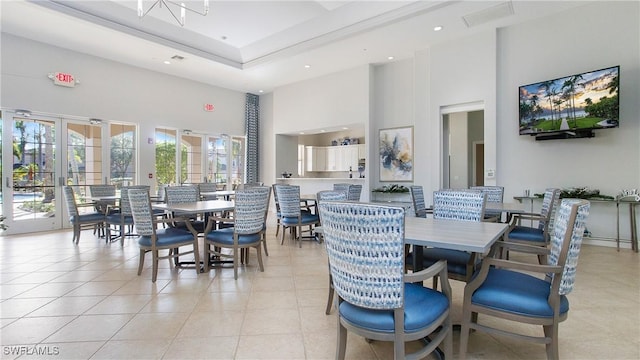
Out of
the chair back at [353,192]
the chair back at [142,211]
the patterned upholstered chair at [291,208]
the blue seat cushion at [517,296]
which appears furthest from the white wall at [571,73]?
the chair back at [142,211]

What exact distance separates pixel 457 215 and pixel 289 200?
8.99 ft

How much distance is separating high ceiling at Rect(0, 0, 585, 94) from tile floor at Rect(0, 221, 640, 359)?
4059mm

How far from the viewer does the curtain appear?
985 cm

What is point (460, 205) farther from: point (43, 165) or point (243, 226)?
point (43, 165)

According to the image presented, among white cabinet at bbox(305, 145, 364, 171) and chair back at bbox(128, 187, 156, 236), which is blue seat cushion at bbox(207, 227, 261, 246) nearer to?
Answer: chair back at bbox(128, 187, 156, 236)

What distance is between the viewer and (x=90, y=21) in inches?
204

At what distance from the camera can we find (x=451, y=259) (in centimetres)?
233

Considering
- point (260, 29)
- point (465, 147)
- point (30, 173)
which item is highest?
point (260, 29)

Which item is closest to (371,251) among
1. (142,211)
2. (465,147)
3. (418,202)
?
(142,211)

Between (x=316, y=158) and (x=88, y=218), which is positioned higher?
(x=316, y=158)

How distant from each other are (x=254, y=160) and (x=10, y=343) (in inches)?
315

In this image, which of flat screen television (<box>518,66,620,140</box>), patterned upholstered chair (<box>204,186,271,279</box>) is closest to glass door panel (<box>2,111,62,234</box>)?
patterned upholstered chair (<box>204,186,271,279</box>)

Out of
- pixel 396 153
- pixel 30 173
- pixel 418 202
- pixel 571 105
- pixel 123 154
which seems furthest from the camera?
pixel 123 154

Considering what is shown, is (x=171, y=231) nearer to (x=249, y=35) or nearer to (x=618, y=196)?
(x=249, y=35)
